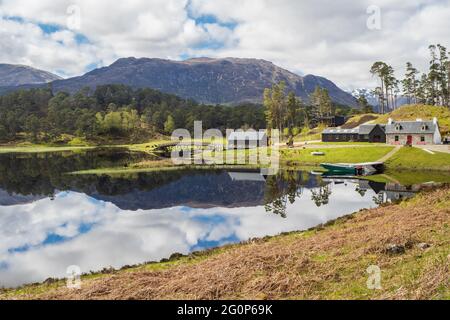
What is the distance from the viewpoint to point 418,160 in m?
84.6

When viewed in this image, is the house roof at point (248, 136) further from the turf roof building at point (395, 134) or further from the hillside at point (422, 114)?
the hillside at point (422, 114)

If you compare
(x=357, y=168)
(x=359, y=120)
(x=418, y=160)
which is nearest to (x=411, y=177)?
(x=357, y=168)

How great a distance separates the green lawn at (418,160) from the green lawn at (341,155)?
447 cm

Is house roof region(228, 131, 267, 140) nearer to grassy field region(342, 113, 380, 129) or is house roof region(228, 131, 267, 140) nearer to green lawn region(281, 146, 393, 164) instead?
green lawn region(281, 146, 393, 164)

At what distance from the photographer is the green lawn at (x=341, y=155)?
93188mm

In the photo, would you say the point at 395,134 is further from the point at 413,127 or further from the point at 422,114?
the point at 422,114

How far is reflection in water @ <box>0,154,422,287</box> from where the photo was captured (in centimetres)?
3231

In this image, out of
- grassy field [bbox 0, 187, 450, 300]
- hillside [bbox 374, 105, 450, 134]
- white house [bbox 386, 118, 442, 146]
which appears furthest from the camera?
hillside [bbox 374, 105, 450, 134]

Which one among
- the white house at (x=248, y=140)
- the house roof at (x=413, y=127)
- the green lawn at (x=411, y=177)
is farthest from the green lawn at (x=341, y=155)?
the white house at (x=248, y=140)

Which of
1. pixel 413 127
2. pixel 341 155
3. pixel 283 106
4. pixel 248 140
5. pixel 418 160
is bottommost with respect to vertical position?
pixel 418 160

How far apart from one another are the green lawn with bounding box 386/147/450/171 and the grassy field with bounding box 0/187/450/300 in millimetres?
62834

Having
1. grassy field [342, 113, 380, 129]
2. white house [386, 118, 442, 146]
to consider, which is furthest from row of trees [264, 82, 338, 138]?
white house [386, 118, 442, 146]

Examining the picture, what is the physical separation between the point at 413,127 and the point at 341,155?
98.8 feet
